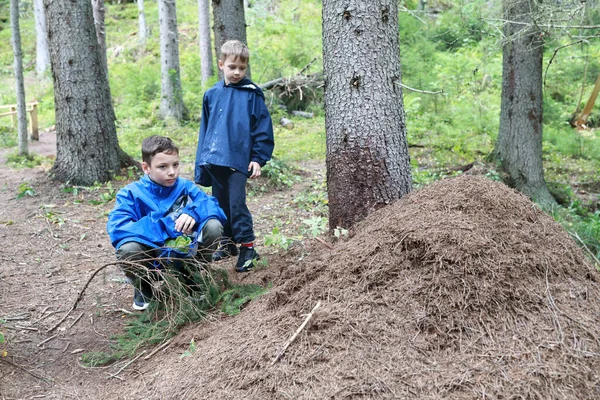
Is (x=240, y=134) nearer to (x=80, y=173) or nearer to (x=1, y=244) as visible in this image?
(x=1, y=244)

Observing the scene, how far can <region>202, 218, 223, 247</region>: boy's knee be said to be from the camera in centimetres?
389

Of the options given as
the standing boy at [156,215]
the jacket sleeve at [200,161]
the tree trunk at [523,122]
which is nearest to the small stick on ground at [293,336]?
the standing boy at [156,215]

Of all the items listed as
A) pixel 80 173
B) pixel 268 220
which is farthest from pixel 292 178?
pixel 80 173

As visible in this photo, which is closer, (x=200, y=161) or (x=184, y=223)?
(x=184, y=223)

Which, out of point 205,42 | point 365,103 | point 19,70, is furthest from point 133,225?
point 205,42

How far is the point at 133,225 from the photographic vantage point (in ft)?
12.1

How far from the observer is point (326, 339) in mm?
2707

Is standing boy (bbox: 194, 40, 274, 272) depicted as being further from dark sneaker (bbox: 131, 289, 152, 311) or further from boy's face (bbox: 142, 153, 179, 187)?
dark sneaker (bbox: 131, 289, 152, 311)

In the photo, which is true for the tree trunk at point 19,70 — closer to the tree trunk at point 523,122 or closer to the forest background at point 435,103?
the forest background at point 435,103

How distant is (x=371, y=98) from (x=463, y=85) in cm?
1179

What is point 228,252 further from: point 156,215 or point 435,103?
point 435,103

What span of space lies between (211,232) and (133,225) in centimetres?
57

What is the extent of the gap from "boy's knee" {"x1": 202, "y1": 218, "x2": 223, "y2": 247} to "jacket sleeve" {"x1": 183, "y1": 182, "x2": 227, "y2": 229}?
0.12 feet

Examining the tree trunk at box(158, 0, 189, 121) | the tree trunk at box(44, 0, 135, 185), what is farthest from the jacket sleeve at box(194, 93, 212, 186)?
the tree trunk at box(158, 0, 189, 121)
